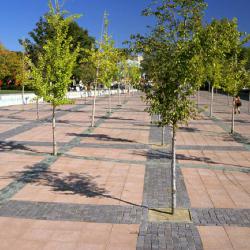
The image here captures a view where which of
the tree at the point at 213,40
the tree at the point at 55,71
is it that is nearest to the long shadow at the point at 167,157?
the tree at the point at 55,71

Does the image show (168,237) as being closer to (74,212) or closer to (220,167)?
(74,212)

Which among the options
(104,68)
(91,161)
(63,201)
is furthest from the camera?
(104,68)

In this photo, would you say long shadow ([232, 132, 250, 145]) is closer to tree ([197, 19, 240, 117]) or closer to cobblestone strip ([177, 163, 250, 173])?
cobblestone strip ([177, 163, 250, 173])

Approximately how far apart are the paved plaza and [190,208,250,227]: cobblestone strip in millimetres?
21

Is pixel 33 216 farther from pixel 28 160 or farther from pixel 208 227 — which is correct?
pixel 28 160

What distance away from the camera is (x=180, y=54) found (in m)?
7.59

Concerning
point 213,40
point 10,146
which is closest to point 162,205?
point 213,40

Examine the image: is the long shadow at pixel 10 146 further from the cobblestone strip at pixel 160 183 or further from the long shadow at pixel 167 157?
the cobblestone strip at pixel 160 183

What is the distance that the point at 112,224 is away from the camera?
7.60 meters

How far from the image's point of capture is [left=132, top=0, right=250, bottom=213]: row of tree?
753 centimetres

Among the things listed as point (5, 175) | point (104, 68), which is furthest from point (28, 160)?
Answer: point (104, 68)

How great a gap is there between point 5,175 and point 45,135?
743 cm

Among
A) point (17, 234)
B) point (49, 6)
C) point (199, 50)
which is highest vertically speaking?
point (49, 6)

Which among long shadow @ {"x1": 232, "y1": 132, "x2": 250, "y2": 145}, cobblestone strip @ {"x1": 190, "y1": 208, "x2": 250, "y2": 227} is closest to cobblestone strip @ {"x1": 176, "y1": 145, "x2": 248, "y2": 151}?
long shadow @ {"x1": 232, "y1": 132, "x2": 250, "y2": 145}
